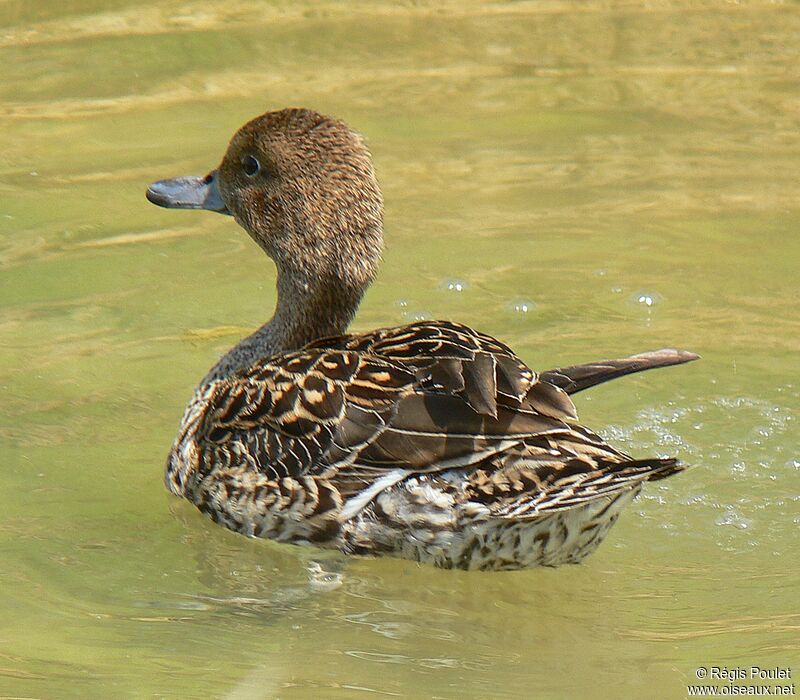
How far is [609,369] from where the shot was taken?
6215 millimetres

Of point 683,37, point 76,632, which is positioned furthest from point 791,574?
point 683,37

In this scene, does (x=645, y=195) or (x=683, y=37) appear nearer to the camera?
(x=645, y=195)

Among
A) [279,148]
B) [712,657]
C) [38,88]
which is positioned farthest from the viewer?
[38,88]

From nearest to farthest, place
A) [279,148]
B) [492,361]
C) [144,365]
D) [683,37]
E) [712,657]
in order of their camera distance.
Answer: [712,657] < [492,361] < [279,148] < [144,365] < [683,37]

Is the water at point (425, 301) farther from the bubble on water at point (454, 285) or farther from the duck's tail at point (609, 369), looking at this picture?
the duck's tail at point (609, 369)

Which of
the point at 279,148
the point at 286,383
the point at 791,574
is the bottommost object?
the point at 791,574

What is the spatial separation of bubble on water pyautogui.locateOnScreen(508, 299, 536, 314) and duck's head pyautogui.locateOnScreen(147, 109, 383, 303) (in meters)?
1.92

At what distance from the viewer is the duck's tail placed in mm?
6188

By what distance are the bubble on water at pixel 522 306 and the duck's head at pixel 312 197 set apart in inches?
75.6

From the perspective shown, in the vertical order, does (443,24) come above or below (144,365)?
above

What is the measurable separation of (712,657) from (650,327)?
3135 mm

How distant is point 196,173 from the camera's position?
10.1 m

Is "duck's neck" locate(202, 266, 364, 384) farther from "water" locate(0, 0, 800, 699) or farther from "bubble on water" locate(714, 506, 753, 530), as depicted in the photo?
"bubble on water" locate(714, 506, 753, 530)

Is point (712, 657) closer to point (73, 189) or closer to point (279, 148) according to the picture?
point (279, 148)
